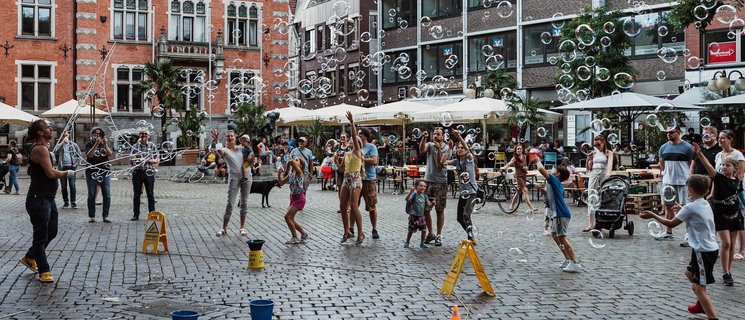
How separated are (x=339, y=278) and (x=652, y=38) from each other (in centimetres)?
3070

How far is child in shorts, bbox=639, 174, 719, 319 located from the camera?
7809 mm

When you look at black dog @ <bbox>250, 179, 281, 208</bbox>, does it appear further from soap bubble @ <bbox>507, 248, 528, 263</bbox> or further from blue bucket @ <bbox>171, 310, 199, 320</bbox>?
blue bucket @ <bbox>171, 310, 199, 320</bbox>

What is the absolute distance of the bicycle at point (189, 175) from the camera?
33.9m

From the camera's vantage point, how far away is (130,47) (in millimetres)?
46031

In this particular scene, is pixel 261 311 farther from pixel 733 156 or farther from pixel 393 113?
pixel 393 113

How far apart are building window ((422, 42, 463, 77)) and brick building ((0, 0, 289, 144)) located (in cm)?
843

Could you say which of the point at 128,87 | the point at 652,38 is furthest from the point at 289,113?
the point at 652,38

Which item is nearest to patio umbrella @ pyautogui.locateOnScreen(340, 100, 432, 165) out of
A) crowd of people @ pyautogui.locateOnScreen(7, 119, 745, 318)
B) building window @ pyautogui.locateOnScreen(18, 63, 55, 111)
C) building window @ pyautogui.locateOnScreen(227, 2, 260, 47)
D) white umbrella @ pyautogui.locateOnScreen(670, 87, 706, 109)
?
white umbrella @ pyautogui.locateOnScreen(670, 87, 706, 109)

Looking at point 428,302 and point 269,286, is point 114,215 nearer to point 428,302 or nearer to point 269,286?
point 269,286

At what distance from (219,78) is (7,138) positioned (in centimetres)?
1135

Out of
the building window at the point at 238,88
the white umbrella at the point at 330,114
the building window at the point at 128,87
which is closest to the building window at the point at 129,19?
the building window at the point at 128,87

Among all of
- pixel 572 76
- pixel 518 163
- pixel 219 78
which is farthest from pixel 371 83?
pixel 518 163

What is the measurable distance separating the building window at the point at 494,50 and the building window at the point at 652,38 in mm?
7176

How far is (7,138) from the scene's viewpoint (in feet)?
139
